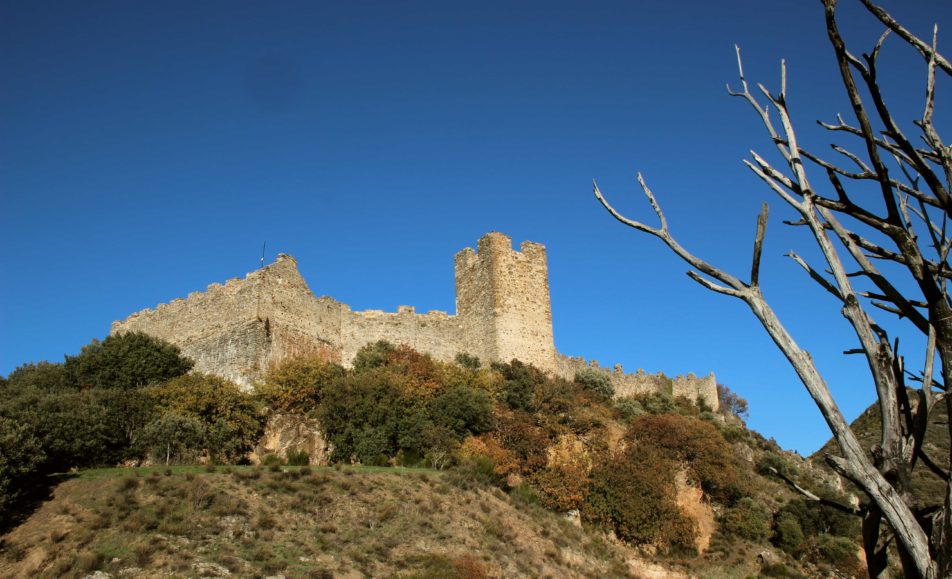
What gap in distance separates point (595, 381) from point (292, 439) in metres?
18.4

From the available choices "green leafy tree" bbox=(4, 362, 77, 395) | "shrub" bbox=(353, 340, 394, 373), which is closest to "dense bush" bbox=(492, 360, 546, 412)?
"shrub" bbox=(353, 340, 394, 373)

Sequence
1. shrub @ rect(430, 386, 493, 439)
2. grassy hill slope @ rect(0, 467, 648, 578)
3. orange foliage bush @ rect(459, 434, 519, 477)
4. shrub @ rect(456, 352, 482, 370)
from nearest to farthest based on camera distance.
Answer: grassy hill slope @ rect(0, 467, 648, 578) → orange foliage bush @ rect(459, 434, 519, 477) → shrub @ rect(430, 386, 493, 439) → shrub @ rect(456, 352, 482, 370)

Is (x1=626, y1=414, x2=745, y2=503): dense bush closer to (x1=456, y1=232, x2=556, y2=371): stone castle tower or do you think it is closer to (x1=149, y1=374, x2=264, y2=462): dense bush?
(x1=456, y1=232, x2=556, y2=371): stone castle tower

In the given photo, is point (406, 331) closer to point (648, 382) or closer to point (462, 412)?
point (462, 412)

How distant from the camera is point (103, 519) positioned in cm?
1875

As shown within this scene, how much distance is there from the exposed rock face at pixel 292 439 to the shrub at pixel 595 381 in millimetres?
16438

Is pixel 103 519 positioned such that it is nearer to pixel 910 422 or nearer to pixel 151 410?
pixel 151 410

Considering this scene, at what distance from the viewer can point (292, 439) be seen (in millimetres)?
27359

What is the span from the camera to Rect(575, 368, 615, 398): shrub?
133ft

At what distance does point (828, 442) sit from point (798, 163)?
56022 millimetres

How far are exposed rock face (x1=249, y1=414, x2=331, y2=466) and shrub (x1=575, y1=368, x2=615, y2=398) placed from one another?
647 inches

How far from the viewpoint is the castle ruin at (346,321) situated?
3091 cm

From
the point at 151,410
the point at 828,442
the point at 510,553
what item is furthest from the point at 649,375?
the point at 151,410

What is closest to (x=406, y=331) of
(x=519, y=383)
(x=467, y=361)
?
(x=467, y=361)
